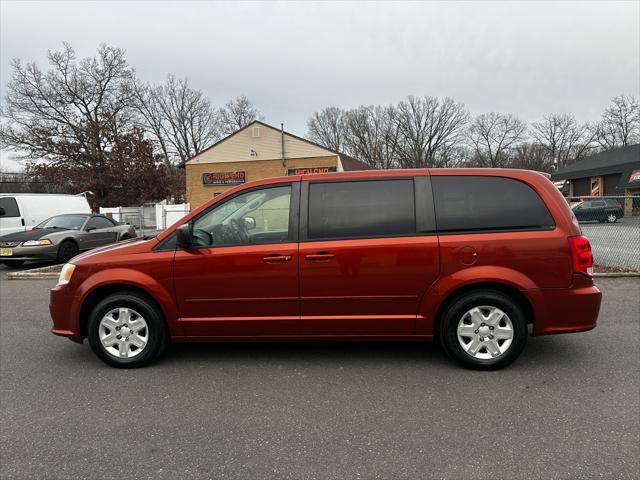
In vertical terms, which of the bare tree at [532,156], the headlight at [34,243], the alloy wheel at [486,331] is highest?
the bare tree at [532,156]

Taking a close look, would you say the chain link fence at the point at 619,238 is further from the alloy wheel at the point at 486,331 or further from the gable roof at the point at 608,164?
the gable roof at the point at 608,164

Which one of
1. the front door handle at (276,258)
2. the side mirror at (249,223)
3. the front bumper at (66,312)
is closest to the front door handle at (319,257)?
the front door handle at (276,258)

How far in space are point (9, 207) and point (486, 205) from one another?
13.2 meters

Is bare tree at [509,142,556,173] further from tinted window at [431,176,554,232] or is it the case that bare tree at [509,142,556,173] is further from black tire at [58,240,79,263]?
tinted window at [431,176,554,232]

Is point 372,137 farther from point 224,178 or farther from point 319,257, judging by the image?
A: point 319,257

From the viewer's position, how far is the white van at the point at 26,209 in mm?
11500

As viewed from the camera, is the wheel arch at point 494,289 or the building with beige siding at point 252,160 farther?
the building with beige siding at point 252,160

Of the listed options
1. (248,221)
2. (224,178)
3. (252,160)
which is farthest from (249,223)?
(224,178)

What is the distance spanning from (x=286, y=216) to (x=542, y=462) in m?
2.59

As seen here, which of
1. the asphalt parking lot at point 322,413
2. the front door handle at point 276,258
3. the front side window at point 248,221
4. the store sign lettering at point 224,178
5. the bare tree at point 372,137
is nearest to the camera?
the asphalt parking lot at point 322,413

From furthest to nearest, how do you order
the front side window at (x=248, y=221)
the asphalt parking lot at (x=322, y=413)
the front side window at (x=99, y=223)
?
the front side window at (x=99, y=223)
the front side window at (x=248, y=221)
the asphalt parking lot at (x=322, y=413)

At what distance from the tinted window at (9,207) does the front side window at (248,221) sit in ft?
36.2

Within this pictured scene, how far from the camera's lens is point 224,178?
30406 millimetres

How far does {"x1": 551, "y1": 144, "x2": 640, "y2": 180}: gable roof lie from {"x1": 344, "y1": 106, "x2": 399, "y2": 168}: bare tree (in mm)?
25615
